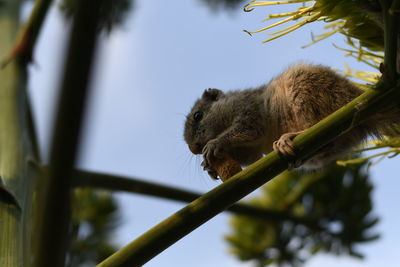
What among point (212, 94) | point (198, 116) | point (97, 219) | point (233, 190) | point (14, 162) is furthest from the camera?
point (97, 219)

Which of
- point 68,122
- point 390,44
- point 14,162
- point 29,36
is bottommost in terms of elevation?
point 14,162

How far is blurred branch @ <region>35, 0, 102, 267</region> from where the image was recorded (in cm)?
55

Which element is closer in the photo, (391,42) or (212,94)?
(391,42)

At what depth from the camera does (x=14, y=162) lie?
→ 2061mm

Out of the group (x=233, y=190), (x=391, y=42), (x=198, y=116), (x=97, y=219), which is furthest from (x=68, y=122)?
(x=97, y=219)

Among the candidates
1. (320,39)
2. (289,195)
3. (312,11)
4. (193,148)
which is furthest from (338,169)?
(312,11)

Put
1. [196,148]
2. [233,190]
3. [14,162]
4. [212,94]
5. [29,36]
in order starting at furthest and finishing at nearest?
[212,94] < [196,148] < [29,36] < [14,162] < [233,190]

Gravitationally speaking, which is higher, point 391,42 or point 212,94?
point 391,42

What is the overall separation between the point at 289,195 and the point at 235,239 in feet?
1.97

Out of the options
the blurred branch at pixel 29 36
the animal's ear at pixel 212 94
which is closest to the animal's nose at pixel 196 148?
the animal's ear at pixel 212 94

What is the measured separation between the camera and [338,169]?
176 inches

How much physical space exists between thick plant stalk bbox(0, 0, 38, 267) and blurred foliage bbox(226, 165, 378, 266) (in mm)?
2473

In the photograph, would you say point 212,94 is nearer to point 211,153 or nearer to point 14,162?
point 211,153

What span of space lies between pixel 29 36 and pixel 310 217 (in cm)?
281
